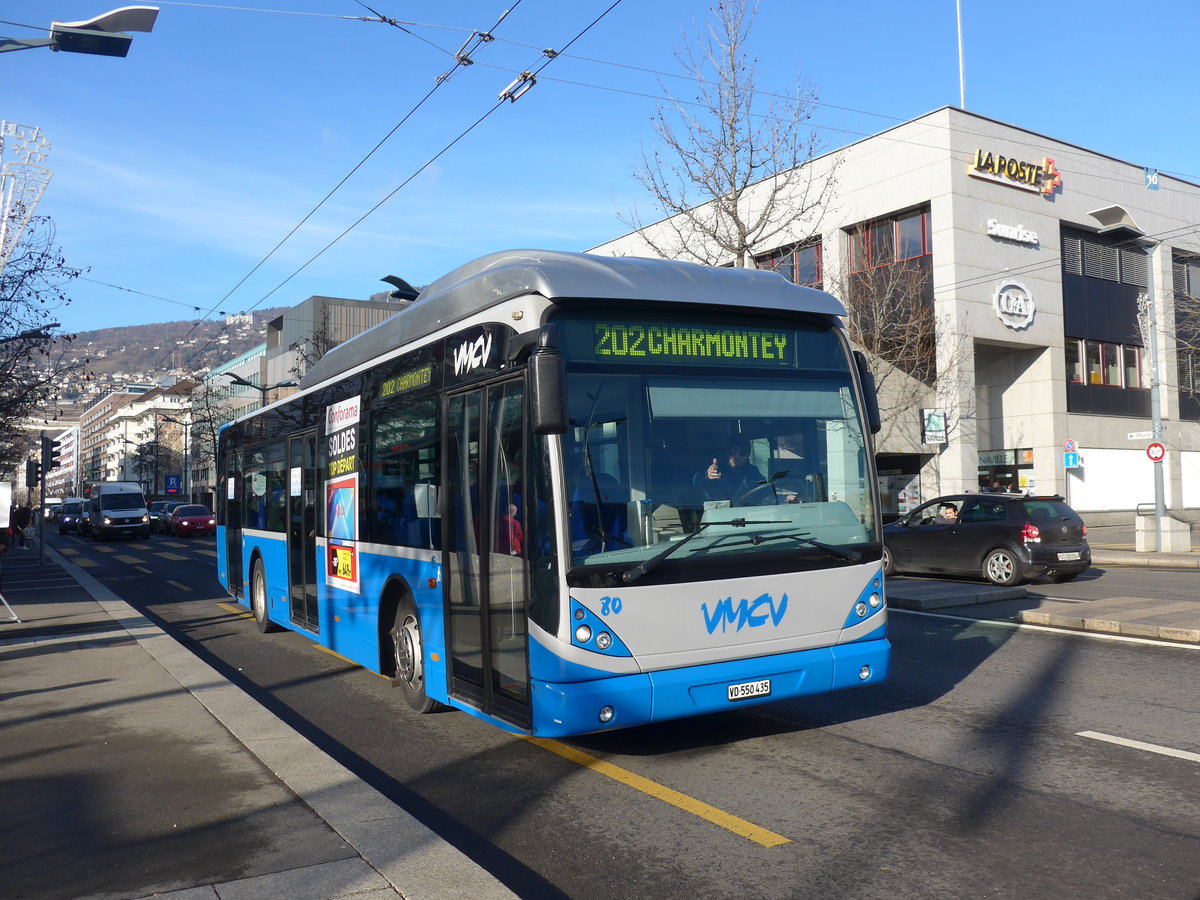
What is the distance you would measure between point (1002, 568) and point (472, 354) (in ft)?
41.3

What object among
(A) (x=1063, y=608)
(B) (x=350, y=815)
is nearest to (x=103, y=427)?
(A) (x=1063, y=608)

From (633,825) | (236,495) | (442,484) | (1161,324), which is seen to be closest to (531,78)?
(236,495)

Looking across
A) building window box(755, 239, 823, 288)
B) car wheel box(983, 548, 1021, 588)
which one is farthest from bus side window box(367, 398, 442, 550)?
building window box(755, 239, 823, 288)

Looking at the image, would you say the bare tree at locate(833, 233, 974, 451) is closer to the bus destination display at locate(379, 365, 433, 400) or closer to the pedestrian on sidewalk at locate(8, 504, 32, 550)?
the bus destination display at locate(379, 365, 433, 400)

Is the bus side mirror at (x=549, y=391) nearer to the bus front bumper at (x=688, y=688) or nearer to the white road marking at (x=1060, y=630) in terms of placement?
the bus front bumper at (x=688, y=688)

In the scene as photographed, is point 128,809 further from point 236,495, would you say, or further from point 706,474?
point 236,495

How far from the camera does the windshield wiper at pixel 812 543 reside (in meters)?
5.88

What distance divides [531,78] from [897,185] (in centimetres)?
2262

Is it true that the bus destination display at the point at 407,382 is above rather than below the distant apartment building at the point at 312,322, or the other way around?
below

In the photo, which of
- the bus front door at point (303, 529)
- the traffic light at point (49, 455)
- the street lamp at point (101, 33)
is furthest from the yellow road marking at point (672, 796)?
the traffic light at point (49, 455)

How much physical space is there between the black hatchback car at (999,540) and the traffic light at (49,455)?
67.9 ft

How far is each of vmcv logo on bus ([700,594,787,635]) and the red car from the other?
43.6m

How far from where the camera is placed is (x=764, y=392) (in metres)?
6.17

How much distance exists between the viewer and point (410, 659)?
7.50 metres
